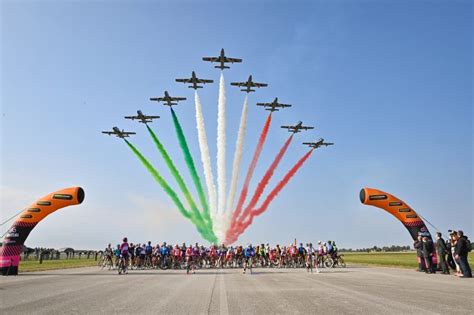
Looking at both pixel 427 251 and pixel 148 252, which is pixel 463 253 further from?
pixel 148 252

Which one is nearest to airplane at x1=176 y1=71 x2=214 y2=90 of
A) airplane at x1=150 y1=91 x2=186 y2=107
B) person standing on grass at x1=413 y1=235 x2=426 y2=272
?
airplane at x1=150 y1=91 x2=186 y2=107

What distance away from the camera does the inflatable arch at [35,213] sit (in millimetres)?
21828

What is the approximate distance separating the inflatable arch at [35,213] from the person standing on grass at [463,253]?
21.3 m

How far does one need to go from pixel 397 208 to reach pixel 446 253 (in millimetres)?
5014

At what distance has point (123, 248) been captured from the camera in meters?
20.7

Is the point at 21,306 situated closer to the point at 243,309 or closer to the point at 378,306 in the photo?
the point at 243,309

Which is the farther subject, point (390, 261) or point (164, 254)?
point (390, 261)

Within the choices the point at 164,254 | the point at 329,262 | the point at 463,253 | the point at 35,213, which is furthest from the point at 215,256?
the point at 463,253

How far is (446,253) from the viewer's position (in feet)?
66.6

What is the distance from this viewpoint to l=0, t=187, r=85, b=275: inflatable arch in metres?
21.8

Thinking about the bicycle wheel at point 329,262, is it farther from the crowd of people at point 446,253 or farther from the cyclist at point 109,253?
→ the cyclist at point 109,253

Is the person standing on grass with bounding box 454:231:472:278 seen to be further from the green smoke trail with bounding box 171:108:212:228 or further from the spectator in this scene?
the green smoke trail with bounding box 171:108:212:228

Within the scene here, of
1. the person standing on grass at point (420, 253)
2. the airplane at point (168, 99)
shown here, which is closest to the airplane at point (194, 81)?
the airplane at point (168, 99)

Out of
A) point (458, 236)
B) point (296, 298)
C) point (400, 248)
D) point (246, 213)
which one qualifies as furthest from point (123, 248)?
point (400, 248)
